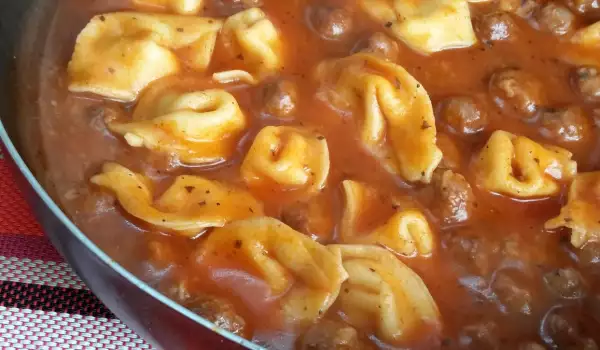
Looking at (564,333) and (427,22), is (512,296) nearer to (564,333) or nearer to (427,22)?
(564,333)

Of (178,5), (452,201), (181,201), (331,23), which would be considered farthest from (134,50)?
(452,201)

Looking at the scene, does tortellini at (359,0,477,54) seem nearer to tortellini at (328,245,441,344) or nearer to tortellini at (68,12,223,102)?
tortellini at (68,12,223,102)

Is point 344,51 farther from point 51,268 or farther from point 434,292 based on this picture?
point 51,268

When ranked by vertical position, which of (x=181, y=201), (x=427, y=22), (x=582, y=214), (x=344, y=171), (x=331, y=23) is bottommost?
(x=582, y=214)

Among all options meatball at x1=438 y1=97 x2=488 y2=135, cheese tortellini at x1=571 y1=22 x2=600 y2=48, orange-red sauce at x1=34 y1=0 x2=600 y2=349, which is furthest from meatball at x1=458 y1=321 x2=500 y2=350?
cheese tortellini at x1=571 y1=22 x2=600 y2=48

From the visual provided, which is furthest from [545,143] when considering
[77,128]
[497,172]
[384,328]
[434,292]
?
[77,128]
